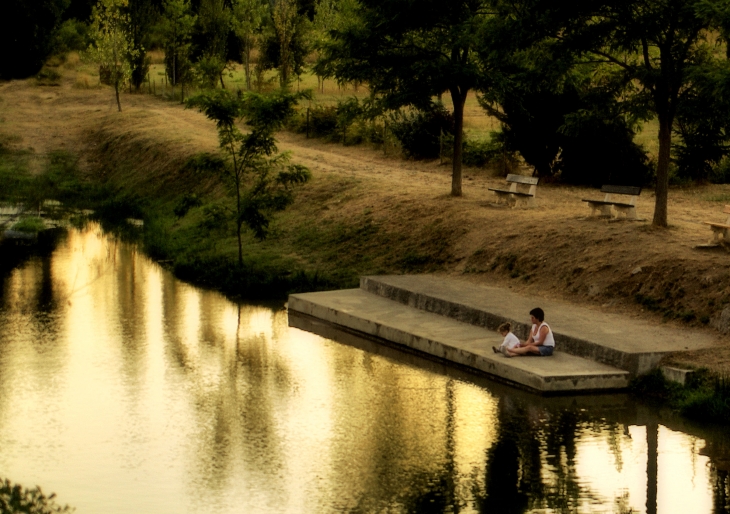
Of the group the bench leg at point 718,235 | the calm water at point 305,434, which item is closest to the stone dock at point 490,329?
the calm water at point 305,434

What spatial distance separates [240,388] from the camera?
15625mm

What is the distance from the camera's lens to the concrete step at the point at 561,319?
15398mm

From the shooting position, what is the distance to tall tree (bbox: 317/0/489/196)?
2380 cm

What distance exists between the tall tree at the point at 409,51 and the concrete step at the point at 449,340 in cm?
532

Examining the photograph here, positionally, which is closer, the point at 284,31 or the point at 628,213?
the point at 628,213

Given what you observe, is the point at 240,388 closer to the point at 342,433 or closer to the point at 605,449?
the point at 342,433

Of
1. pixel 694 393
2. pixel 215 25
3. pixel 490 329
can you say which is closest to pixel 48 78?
pixel 215 25

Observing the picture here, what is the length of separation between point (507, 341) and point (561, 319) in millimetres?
1783

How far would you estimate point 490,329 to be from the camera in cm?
1773

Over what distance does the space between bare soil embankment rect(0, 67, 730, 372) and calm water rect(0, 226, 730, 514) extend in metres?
2.64

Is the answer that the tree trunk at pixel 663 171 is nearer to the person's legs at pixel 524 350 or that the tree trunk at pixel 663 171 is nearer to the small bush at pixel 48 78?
the person's legs at pixel 524 350

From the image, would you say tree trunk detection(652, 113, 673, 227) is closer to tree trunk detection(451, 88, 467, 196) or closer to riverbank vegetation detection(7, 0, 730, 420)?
riverbank vegetation detection(7, 0, 730, 420)

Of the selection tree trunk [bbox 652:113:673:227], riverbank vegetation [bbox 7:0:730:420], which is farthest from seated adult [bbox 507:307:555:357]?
tree trunk [bbox 652:113:673:227]

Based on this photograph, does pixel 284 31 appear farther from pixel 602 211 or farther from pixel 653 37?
pixel 653 37
